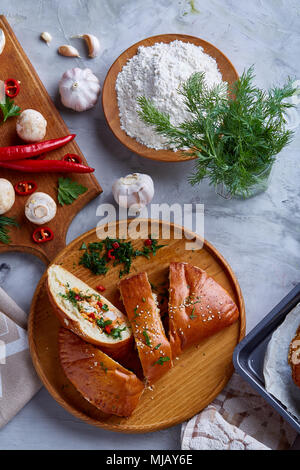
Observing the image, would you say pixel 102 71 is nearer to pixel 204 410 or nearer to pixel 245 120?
pixel 245 120

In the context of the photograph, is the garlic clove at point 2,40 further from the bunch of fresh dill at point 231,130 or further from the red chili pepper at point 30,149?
the bunch of fresh dill at point 231,130

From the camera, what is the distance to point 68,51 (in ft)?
9.02

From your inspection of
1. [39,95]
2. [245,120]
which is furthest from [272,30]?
[39,95]

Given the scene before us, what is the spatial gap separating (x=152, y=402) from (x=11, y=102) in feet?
5.89

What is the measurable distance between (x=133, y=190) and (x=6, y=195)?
679mm

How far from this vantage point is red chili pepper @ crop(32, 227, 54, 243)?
99.7 inches

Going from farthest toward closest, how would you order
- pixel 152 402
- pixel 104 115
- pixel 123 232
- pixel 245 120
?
pixel 104 115 → pixel 123 232 → pixel 152 402 → pixel 245 120

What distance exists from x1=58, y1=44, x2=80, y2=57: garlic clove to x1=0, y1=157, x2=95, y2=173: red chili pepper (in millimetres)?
707

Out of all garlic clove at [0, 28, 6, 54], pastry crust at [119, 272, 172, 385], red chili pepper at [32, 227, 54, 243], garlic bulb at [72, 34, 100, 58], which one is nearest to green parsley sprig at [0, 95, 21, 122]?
garlic clove at [0, 28, 6, 54]

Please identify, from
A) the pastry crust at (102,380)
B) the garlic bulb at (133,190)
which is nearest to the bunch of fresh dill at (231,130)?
the garlic bulb at (133,190)

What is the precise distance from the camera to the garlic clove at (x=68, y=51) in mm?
2750

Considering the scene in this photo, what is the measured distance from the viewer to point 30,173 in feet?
8.54

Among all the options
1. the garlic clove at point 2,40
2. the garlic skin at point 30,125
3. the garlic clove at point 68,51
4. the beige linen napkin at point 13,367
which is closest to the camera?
the beige linen napkin at point 13,367

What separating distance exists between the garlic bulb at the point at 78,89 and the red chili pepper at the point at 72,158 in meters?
0.28
